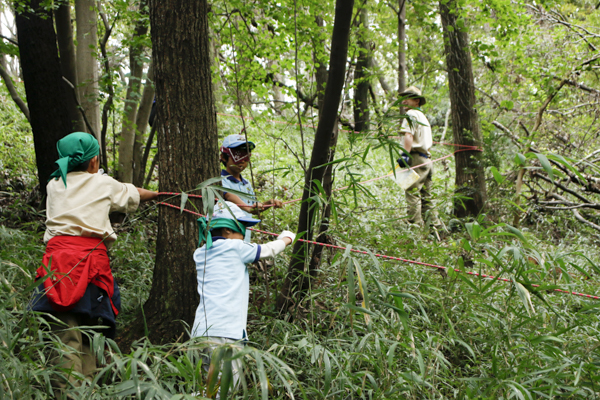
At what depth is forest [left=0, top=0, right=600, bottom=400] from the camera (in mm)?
1862

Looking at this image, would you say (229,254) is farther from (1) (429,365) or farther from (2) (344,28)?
(2) (344,28)

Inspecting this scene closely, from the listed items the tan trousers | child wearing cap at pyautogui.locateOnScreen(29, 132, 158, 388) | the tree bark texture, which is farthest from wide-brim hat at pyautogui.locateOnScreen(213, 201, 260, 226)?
the tree bark texture

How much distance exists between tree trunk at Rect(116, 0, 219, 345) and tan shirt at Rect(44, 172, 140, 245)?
387 millimetres

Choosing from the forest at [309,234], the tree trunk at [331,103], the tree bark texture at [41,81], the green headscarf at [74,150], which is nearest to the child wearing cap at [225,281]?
the forest at [309,234]

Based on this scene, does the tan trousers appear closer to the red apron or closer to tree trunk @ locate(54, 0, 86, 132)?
the red apron

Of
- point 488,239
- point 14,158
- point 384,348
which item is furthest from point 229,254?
point 14,158

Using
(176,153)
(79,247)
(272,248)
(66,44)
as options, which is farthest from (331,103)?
(66,44)

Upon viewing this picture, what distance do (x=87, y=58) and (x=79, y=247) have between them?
336 cm

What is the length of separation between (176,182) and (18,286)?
1291mm

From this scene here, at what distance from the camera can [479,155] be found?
504 cm

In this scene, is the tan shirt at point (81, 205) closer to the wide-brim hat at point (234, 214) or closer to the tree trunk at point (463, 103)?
the wide-brim hat at point (234, 214)

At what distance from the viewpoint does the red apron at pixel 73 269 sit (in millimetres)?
2199

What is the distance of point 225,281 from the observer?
2.37 meters

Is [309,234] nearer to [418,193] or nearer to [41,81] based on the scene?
[418,193]
